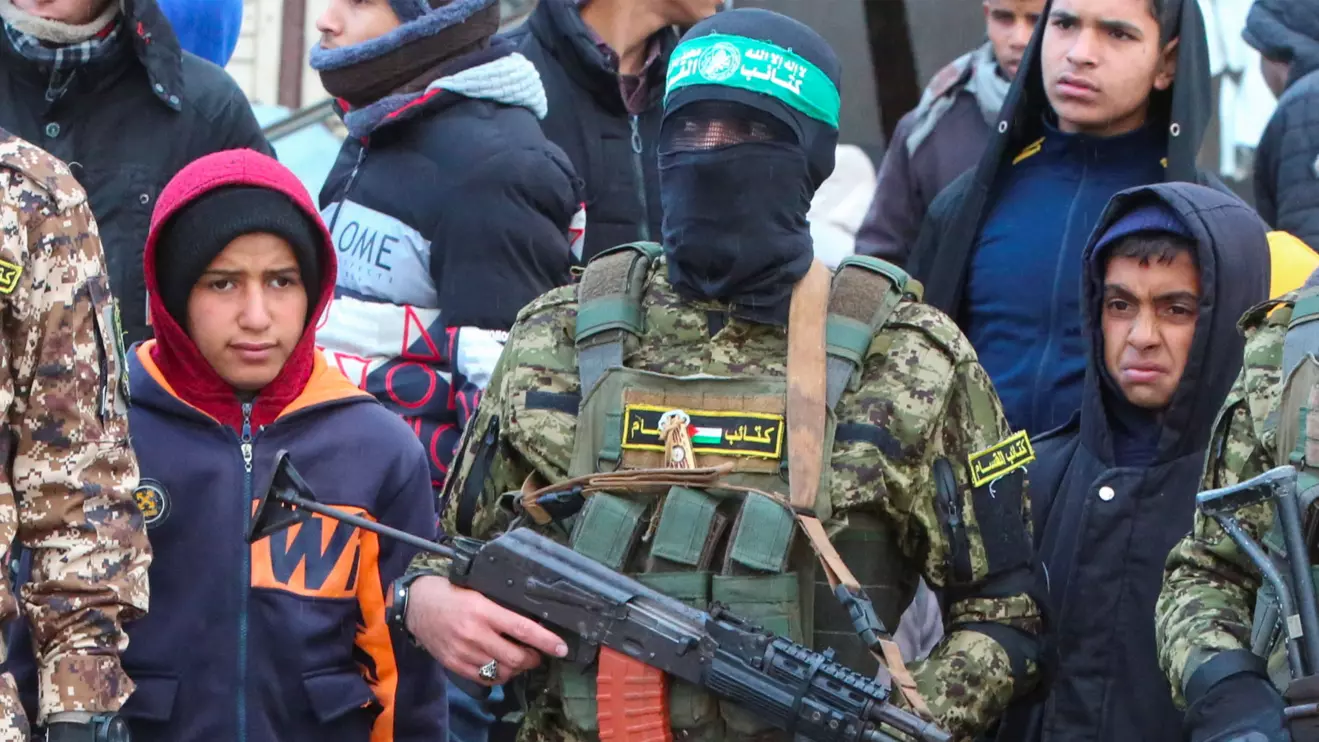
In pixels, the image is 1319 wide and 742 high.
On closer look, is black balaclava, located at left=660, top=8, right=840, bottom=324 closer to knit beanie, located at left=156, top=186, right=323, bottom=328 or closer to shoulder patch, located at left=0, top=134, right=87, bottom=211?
knit beanie, located at left=156, top=186, right=323, bottom=328

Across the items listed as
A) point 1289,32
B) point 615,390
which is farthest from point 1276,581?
point 1289,32

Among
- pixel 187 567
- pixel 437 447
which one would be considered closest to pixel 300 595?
pixel 187 567

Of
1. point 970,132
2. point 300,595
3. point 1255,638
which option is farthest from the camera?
point 970,132

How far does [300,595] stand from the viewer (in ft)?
13.2

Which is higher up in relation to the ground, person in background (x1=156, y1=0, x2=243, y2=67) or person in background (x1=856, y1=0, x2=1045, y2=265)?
person in background (x1=156, y1=0, x2=243, y2=67)

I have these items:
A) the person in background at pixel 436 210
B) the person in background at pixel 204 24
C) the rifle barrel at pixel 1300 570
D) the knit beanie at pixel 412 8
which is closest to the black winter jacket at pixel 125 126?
the person in background at pixel 436 210

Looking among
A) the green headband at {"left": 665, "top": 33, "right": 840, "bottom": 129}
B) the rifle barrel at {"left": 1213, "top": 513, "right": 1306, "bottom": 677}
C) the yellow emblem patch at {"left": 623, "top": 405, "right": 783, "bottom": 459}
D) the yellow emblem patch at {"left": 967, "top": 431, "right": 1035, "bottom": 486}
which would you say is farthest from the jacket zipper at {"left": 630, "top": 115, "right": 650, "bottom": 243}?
the rifle barrel at {"left": 1213, "top": 513, "right": 1306, "bottom": 677}

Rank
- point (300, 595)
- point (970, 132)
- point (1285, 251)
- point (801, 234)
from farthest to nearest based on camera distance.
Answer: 1. point (970, 132)
2. point (1285, 251)
3. point (300, 595)
4. point (801, 234)

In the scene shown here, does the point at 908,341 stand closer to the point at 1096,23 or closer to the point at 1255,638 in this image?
the point at 1255,638

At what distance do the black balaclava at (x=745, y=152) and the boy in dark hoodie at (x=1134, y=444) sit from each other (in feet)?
2.86

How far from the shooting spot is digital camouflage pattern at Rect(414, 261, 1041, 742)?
11.8ft

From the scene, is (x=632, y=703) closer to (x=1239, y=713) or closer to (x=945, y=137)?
(x=1239, y=713)

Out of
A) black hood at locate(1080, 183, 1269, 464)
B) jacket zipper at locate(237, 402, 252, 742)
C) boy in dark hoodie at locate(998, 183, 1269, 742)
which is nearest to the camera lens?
jacket zipper at locate(237, 402, 252, 742)

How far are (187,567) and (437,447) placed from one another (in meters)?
0.98
